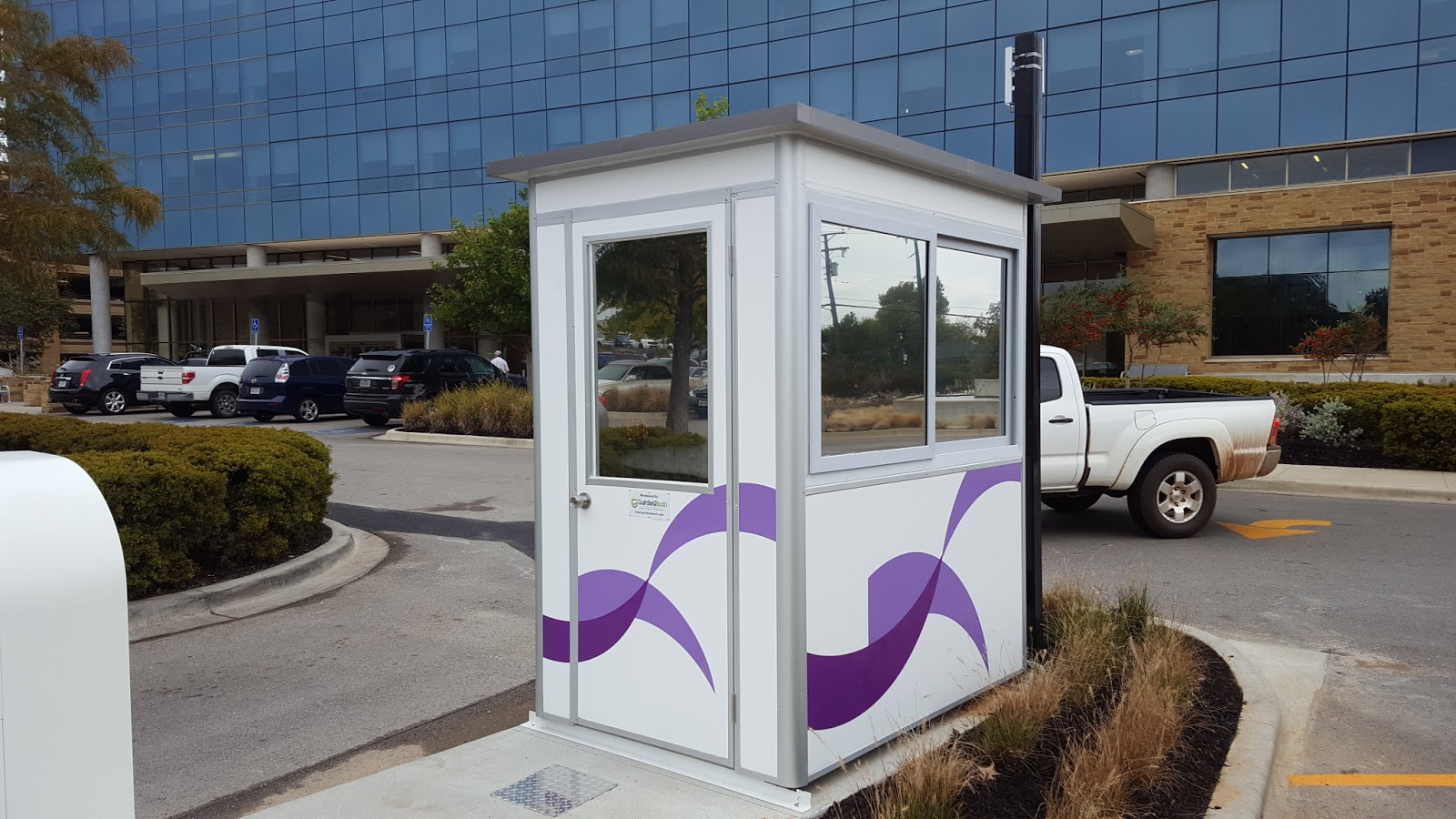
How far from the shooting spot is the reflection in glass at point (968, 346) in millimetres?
4945

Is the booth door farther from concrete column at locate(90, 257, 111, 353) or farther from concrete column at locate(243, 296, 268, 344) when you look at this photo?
concrete column at locate(90, 257, 111, 353)

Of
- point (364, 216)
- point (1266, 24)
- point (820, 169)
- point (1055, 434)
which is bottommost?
point (1055, 434)

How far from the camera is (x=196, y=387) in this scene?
26297 millimetres

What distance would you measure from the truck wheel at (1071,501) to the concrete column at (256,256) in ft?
156

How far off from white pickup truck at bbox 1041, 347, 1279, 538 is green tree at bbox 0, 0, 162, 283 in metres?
9.86

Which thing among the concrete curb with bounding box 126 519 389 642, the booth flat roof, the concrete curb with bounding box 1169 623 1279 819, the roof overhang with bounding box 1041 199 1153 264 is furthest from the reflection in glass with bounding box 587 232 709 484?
the roof overhang with bounding box 1041 199 1153 264

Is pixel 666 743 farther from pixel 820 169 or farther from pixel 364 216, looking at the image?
pixel 364 216

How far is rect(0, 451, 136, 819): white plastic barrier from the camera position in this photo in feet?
6.38

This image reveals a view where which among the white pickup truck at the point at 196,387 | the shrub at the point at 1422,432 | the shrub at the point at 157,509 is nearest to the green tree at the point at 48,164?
the shrub at the point at 157,509

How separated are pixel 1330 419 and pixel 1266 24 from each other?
2072cm

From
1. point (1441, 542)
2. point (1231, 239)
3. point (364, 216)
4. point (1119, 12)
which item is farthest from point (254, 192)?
point (1441, 542)

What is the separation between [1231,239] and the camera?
105 feet

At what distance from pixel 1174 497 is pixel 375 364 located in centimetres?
1848

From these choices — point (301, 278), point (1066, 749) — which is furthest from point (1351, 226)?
point (301, 278)
